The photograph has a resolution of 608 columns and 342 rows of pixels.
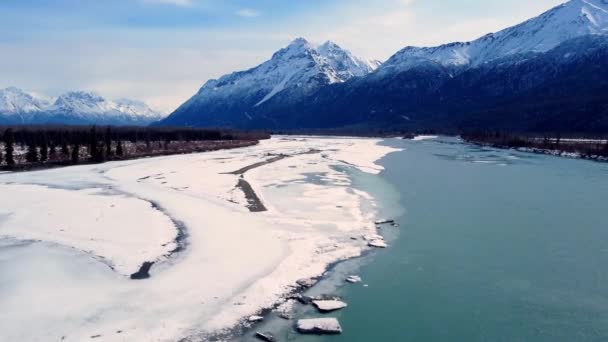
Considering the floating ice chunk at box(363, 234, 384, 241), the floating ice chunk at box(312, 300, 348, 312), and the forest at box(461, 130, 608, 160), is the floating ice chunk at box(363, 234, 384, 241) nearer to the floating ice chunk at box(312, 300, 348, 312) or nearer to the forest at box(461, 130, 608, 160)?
the floating ice chunk at box(312, 300, 348, 312)

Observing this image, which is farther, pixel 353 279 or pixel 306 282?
pixel 353 279

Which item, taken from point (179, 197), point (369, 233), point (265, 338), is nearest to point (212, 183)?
point (179, 197)

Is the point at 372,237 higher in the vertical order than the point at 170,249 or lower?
higher

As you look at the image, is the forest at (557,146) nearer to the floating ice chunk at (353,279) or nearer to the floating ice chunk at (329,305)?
the floating ice chunk at (353,279)

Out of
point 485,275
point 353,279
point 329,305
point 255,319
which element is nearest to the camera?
point 255,319

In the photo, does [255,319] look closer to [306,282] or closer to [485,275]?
[306,282]

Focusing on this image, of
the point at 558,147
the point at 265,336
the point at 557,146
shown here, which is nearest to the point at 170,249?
the point at 265,336
